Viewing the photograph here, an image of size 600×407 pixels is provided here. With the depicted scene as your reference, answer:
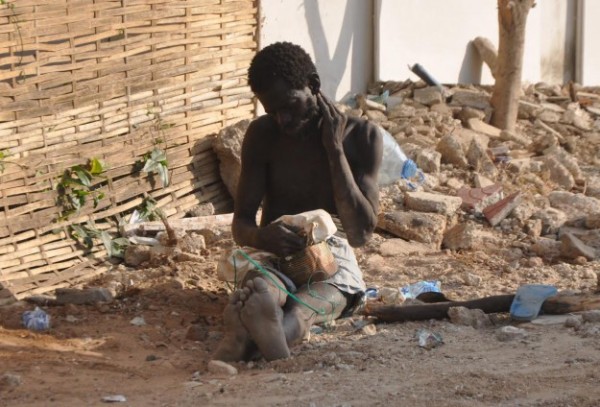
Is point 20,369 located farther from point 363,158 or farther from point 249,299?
point 363,158

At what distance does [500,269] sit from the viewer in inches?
Result: 275

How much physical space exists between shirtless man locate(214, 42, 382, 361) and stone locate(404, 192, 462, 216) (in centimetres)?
223

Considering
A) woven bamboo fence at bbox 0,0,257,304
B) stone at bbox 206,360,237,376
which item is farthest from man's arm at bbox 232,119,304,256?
woven bamboo fence at bbox 0,0,257,304

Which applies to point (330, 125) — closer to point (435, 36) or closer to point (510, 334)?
point (510, 334)

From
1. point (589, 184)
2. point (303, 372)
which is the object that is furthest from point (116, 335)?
point (589, 184)

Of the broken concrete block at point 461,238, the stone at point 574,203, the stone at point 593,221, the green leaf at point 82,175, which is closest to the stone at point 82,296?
the green leaf at point 82,175

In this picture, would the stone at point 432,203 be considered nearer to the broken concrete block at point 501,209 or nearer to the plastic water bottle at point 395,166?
the broken concrete block at point 501,209

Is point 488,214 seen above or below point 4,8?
below

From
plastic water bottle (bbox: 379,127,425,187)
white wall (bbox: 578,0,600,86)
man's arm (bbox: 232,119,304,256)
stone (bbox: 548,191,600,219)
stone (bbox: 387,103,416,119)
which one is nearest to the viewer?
man's arm (bbox: 232,119,304,256)

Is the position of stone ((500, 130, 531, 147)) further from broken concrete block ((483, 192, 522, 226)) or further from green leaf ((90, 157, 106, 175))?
green leaf ((90, 157, 106, 175))

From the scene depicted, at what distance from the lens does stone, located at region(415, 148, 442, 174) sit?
8945 millimetres

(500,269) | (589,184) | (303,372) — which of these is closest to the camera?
(303,372)

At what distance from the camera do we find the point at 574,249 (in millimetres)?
7172

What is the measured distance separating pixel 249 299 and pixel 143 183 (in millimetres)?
2719
